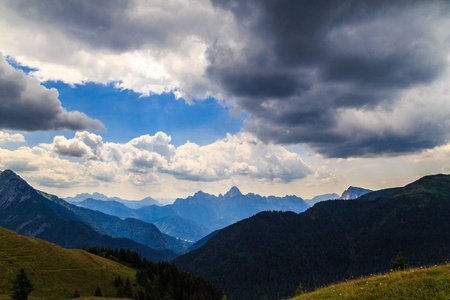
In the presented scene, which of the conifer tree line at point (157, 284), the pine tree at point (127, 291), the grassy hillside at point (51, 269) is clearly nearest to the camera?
the grassy hillside at point (51, 269)

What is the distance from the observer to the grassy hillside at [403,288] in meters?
18.7

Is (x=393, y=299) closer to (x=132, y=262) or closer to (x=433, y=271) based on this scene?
(x=433, y=271)

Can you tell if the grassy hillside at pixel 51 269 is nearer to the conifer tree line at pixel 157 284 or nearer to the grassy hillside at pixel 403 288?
the conifer tree line at pixel 157 284

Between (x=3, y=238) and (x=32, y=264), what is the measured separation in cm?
1864

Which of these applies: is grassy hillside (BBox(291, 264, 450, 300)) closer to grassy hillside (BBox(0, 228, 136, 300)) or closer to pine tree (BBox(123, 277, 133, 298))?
grassy hillside (BBox(0, 228, 136, 300))

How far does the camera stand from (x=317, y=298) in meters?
21.6

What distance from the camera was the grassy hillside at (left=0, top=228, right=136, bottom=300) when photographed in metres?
71.3

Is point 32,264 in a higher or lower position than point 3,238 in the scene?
lower

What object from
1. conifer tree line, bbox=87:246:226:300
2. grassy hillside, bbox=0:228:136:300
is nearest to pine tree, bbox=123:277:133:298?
conifer tree line, bbox=87:246:226:300

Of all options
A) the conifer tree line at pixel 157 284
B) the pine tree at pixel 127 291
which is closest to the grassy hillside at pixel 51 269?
the pine tree at pixel 127 291

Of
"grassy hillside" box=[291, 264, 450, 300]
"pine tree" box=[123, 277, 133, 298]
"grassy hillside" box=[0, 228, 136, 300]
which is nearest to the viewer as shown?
"grassy hillside" box=[291, 264, 450, 300]

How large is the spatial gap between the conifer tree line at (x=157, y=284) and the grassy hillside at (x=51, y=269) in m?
4.39

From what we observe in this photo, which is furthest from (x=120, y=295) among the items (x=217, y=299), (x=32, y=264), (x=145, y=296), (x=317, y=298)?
(x=317, y=298)

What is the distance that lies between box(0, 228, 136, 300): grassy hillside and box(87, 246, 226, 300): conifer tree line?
14.4 ft
